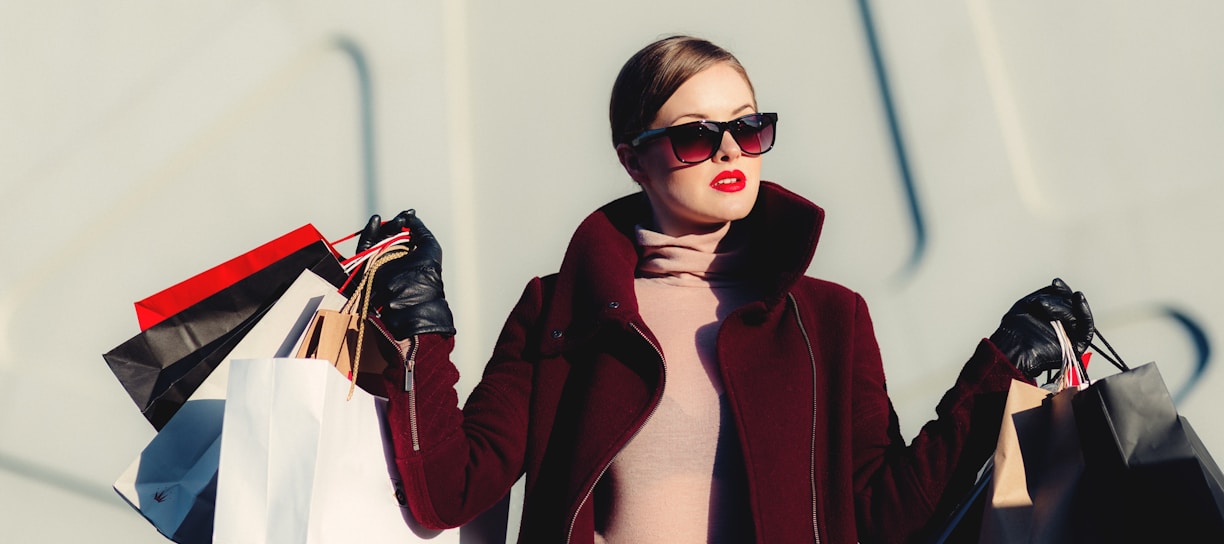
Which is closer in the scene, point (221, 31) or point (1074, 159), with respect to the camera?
point (1074, 159)

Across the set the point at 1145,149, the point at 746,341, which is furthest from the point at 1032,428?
the point at 1145,149

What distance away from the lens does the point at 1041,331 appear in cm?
141

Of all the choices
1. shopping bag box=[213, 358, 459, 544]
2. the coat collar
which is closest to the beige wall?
the coat collar

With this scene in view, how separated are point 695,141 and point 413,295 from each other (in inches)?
16.6

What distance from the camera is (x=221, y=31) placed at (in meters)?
2.33

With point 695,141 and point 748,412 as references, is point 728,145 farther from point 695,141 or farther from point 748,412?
point 748,412

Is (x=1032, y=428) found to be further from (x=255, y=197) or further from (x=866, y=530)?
(x=255, y=197)

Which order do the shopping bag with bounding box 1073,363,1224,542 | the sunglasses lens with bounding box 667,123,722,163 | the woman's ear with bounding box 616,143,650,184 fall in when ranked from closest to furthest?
the shopping bag with bounding box 1073,363,1224,542 → the sunglasses lens with bounding box 667,123,722,163 → the woman's ear with bounding box 616,143,650,184

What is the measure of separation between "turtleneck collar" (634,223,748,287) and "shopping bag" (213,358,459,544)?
49cm

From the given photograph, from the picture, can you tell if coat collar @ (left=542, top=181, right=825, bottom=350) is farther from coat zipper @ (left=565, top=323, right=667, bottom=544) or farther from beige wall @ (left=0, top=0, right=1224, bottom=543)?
beige wall @ (left=0, top=0, right=1224, bottom=543)

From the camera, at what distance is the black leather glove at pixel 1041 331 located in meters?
1.40

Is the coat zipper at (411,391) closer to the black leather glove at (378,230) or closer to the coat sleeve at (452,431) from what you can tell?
the coat sleeve at (452,431)

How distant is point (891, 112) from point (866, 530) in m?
0.98

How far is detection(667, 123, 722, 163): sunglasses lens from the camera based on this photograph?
1465mm
